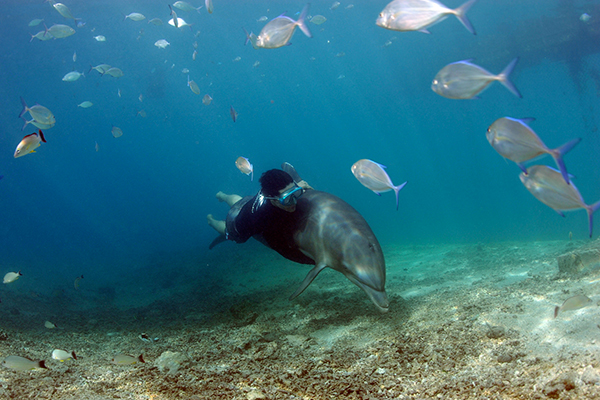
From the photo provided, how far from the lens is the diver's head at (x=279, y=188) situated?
380cm

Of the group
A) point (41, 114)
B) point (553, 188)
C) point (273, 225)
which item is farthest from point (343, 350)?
point (41, 114)

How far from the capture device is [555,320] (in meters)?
2.50

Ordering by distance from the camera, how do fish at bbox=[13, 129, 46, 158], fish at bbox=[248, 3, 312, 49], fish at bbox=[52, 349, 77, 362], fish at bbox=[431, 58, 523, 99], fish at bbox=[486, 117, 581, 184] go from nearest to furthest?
1. fish at bbox=[486, 117, 581, 184]
2. fish at bbox=[52, 349, 77, 362]
3. fish at bbox=[431, 58, 523, 99]
4. fish at bbox=[13, 129, 46, 158]
5. fish at bbox=[248, 3, 312, 49]

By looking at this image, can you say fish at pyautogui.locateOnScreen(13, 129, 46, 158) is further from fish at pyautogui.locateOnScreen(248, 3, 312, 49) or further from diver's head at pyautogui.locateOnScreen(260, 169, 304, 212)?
fish at pyautogui.locateOnScreen(248, 3, 312, 49)

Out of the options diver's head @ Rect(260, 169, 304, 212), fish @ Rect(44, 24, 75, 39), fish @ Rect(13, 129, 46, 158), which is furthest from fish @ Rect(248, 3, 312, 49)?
fish @ Rect(44, 24, 75, 39)

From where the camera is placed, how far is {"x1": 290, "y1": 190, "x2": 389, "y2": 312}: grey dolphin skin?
3058 mm

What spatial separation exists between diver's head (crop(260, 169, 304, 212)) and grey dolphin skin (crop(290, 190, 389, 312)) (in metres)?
0.33

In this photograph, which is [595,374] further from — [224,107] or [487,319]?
[224,107]

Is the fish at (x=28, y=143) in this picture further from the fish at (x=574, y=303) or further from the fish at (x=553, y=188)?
the fish at (x=574, y=303)

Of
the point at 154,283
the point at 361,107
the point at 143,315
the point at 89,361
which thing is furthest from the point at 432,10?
the point at 361,107

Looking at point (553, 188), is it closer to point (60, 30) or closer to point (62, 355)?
point (62, 355)

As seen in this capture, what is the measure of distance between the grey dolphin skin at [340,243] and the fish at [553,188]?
159 cm

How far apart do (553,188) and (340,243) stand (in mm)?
2056

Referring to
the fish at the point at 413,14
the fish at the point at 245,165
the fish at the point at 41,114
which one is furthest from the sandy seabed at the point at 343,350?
the fish at the point at 41,114
